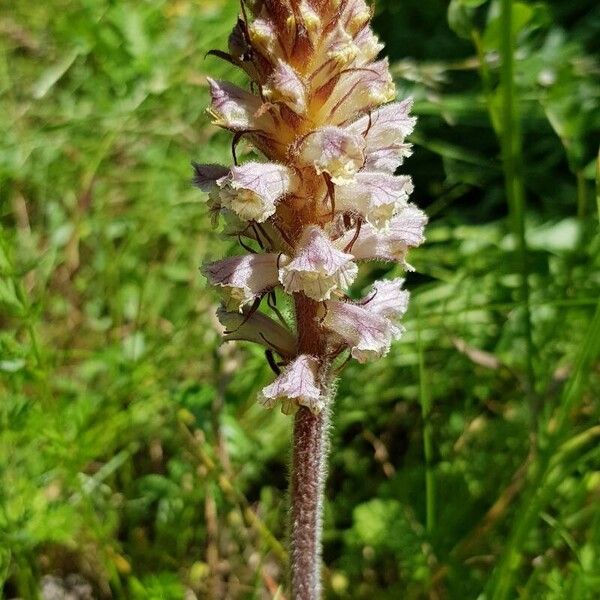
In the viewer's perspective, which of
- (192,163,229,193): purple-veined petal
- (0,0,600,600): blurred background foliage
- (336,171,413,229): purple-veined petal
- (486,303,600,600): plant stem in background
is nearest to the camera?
(336,171,413,229): purple-veined petal

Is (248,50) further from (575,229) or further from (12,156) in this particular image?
(575,229)

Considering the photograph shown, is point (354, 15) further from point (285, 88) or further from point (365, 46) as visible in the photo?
point (285, 88)

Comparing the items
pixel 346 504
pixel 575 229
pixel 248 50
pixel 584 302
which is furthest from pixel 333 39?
pixel 575 229

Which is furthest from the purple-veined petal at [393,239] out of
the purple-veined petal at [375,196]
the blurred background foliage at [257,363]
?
the blurred background foliage at [257,363]

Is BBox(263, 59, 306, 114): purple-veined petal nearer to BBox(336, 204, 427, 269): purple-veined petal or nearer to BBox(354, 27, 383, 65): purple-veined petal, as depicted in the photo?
BBox(354, 27, 383, 65): purple-veined petal

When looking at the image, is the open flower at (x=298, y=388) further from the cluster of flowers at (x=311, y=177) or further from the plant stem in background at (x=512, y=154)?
the plant stem in background at (x=512, y=154)

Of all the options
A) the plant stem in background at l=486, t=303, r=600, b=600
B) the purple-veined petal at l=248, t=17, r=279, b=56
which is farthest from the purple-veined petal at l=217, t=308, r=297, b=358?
the plant stem in background at l=486, t=303, r=600, b=600
